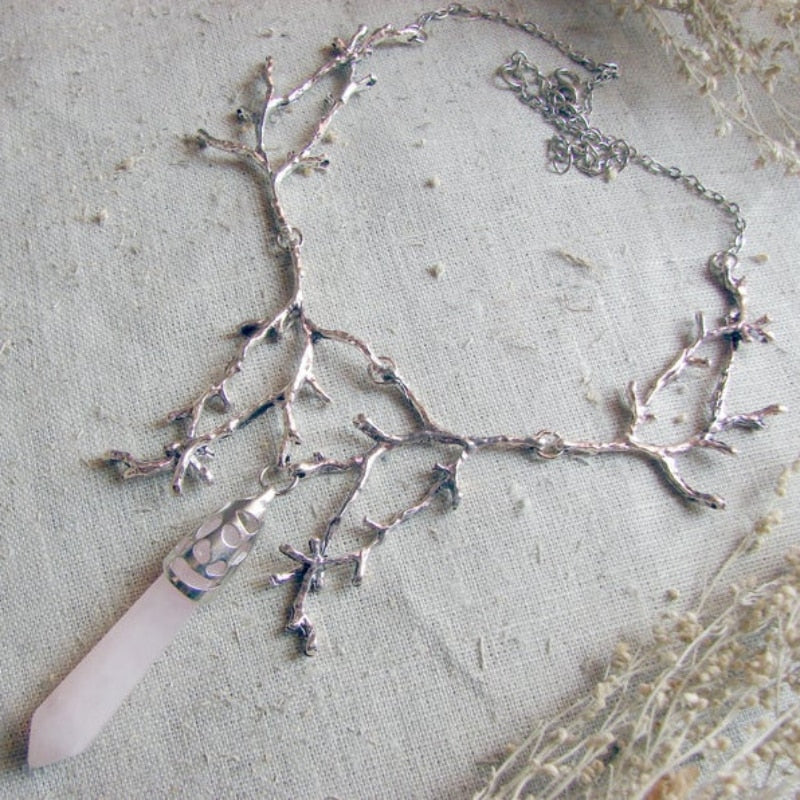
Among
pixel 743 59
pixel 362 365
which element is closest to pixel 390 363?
pixel 362 365

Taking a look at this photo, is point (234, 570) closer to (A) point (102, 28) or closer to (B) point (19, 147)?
(B) point (19, 147)

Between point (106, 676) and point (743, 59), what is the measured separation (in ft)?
3.14

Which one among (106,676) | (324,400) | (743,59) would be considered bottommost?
(106,676)

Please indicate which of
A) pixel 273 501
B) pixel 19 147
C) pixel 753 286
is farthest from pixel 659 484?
pixel 19 147

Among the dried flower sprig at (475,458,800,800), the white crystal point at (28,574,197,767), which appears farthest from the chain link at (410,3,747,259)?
the white crystal point at (28,574,197,767)

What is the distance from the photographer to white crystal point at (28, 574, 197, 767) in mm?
762

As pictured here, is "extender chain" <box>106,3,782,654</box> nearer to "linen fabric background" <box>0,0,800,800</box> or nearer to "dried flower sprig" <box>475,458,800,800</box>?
"linen fabric background" <box>0,0,800,800</box>

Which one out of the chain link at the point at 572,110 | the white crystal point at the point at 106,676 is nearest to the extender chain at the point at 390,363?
the chain link at the point at 572,110

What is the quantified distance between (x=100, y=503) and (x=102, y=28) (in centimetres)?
59

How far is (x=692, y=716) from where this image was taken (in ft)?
2.43

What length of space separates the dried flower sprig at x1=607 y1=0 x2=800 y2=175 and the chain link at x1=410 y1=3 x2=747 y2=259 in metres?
0.07

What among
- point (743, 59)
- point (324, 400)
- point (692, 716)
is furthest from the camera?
point (743, 59)

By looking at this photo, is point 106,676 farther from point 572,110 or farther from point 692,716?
point 572,110

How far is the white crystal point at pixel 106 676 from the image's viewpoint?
2.50 feet
